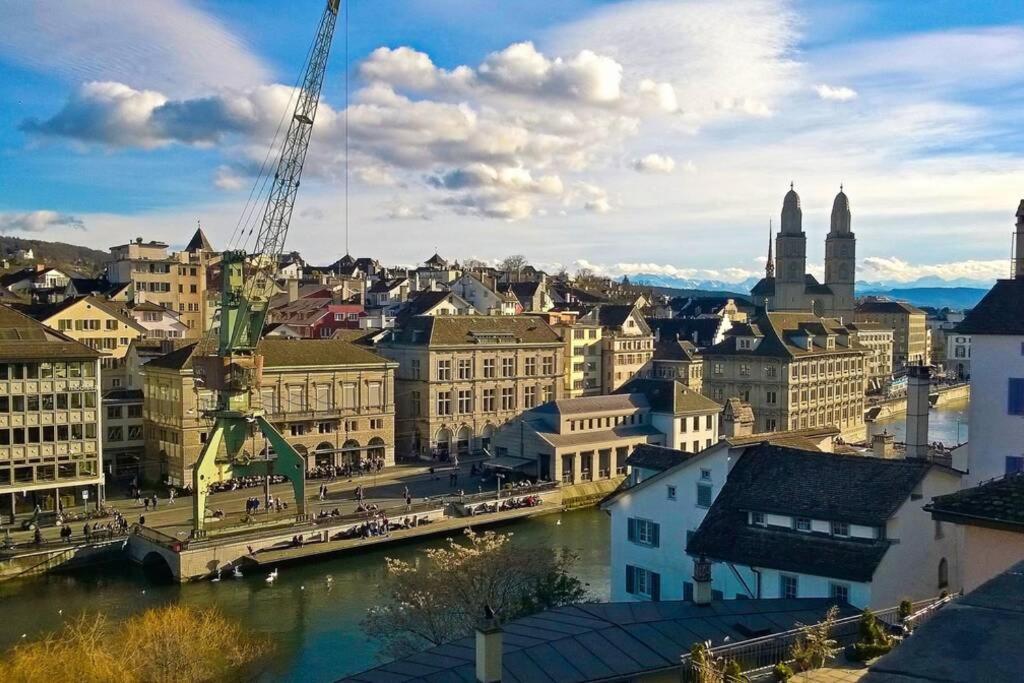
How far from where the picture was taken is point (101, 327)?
202 ft

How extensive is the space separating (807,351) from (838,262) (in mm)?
74613

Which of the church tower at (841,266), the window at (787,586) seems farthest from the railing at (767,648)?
the church tower at (841,266)

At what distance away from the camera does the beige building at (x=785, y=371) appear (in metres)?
70.6

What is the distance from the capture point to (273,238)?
46.9 m

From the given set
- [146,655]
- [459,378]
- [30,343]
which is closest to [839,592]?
[146,655]

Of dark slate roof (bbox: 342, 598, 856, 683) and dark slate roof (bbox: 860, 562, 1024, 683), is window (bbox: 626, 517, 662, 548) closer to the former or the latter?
dark slate roof (bbox: 342, 598, 856, 683)

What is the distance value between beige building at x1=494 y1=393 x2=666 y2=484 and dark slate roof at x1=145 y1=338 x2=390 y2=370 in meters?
9.99

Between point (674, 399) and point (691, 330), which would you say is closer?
point (674, 399)

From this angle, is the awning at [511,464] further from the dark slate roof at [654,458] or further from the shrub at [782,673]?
the shrub at [782,673]

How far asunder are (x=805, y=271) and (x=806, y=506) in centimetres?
12027

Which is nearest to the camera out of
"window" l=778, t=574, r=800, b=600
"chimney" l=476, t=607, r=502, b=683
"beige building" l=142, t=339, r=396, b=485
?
"chimney" l=476, t=607, r=502, b=683

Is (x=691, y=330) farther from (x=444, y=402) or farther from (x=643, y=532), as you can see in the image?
(x=643, y=532)

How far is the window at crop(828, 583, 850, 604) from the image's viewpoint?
19617 mm

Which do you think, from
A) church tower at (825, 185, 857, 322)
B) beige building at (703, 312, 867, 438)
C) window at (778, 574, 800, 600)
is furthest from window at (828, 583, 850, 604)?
church tower at (825, 185, 857, 322)
